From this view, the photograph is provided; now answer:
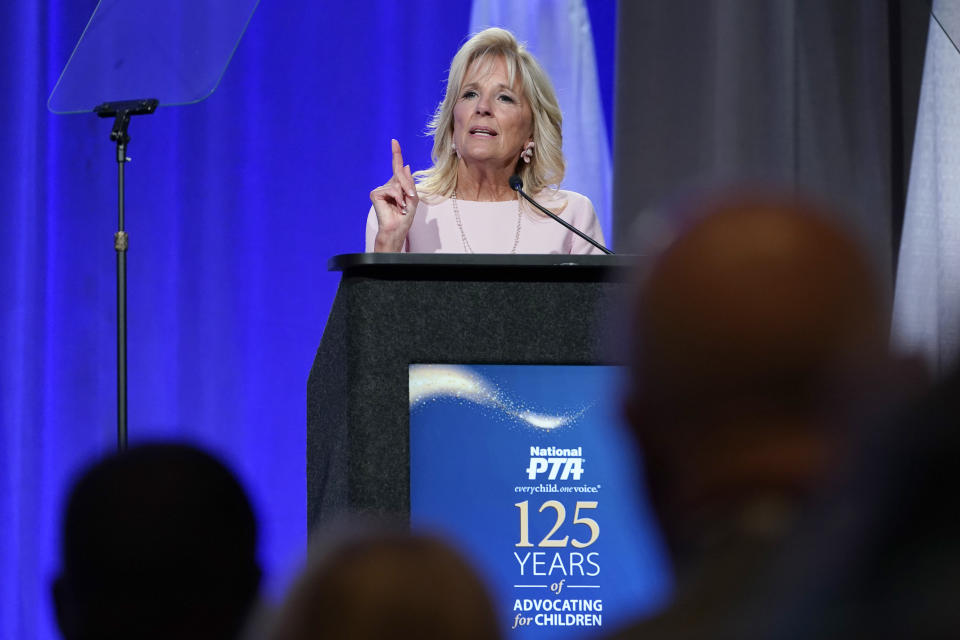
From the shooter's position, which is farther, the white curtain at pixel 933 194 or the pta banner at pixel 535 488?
the white curtain at pixel 933 194

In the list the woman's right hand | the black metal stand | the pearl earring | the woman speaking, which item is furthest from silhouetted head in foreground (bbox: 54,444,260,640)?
the pearl earring

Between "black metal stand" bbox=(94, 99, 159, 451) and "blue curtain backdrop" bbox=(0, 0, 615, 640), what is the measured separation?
98 cm

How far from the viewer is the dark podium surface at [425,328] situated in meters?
1.72

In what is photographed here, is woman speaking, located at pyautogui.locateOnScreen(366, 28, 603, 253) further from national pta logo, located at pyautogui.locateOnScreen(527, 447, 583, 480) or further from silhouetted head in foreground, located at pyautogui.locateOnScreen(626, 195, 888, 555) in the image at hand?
silhouetted head in foreground, located at pyautogui.locateOnScreen(626, 195, 888, 555)

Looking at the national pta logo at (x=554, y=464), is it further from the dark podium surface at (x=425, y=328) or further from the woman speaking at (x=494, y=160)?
the woman speaking at (x=494, y=160)

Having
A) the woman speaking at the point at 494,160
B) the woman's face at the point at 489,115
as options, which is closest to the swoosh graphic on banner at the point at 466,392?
the woman speaking at the point at 494,160

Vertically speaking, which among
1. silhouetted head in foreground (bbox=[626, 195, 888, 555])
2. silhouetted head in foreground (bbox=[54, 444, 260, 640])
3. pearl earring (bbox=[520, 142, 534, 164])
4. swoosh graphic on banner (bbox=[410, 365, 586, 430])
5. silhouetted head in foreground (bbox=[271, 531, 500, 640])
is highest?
pearl earring (bbox=[520, 142, 534, 164])

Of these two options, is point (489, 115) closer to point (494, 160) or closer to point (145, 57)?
point (494, 160)

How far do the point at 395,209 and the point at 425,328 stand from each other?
0.73 meters

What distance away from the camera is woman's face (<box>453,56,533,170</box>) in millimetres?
2941

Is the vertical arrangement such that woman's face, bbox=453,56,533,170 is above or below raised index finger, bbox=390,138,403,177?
above

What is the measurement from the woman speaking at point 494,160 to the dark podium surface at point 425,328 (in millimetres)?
1007

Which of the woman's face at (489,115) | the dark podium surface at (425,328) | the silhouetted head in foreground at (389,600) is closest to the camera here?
the silhouetted head in foreground at (389,600)

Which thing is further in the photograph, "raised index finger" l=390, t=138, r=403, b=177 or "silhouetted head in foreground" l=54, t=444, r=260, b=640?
"raised index finger" l=390, t=138, r=403, b=177
